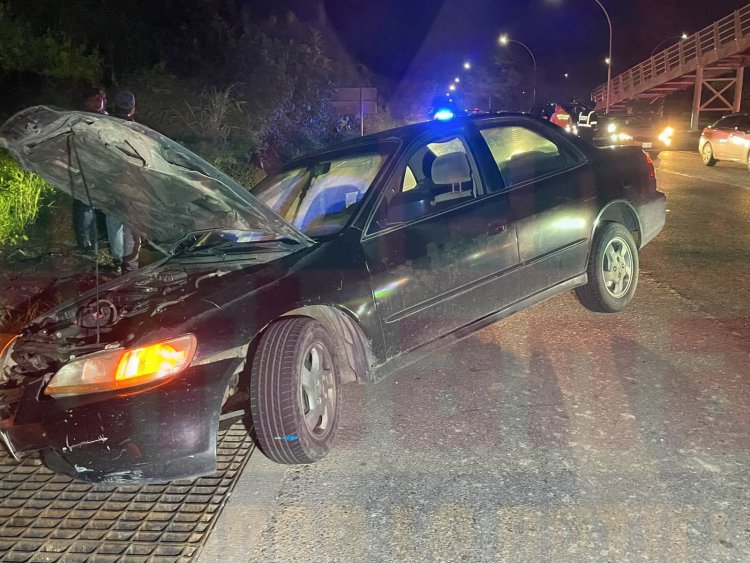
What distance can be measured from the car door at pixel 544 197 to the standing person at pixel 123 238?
3.38m

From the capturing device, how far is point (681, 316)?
5098mm

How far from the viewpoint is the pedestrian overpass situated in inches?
1005

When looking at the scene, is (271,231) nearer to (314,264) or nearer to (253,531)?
(314,264)

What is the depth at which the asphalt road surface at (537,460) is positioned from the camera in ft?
8.54

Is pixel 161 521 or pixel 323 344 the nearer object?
pixel 161 521

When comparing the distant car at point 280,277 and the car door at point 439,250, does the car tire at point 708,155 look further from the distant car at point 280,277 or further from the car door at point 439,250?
the car door at point 439,250

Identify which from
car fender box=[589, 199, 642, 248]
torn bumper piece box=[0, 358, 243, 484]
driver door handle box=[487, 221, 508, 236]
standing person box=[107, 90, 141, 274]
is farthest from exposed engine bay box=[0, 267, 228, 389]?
car fender box=[589, 199, 642, 248]

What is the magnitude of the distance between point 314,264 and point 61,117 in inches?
53.2

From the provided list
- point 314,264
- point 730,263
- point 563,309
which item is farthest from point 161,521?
point 730,263

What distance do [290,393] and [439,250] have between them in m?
1.32

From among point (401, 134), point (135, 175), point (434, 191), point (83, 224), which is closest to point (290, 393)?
point (135, 175)

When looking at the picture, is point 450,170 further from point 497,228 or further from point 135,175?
point 135,175

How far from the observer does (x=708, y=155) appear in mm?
15680

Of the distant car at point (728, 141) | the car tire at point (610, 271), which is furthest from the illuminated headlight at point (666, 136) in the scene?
the car tire at point (610, 271)
